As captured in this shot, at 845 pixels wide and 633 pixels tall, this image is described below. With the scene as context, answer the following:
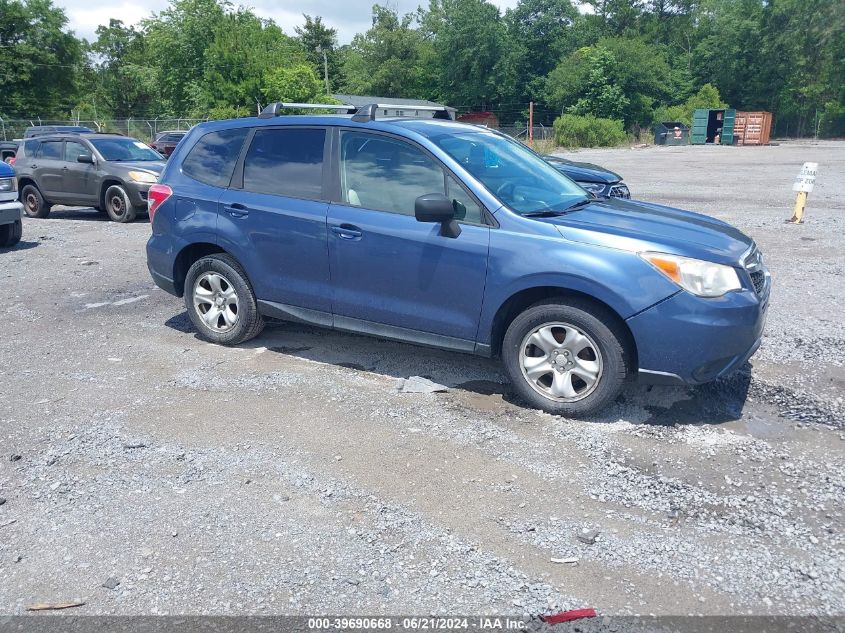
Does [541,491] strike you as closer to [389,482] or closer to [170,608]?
[389,482]

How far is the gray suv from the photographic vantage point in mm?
13992

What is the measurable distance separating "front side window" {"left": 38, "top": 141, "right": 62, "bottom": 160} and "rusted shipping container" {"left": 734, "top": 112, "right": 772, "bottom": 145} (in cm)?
5723

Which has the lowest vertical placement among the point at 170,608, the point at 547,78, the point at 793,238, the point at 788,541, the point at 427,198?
the point at 170,608

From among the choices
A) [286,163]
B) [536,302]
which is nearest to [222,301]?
[286,163]

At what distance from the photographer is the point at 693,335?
4262mm

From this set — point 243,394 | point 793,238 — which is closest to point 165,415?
point 243,394

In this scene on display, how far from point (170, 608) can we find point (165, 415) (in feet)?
6.96

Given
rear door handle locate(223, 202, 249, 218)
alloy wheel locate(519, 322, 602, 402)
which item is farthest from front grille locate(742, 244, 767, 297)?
rear door handle locate(223, 202, 249, 218)

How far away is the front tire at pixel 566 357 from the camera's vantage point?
449 centimetres

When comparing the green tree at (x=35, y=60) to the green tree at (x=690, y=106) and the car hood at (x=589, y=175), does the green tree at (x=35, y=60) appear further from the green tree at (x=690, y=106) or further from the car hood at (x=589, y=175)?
the car hood at (x=589, y=175)

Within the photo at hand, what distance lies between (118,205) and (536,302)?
11.9 m

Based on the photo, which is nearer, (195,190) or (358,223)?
(358,223)

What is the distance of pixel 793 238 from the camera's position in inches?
440

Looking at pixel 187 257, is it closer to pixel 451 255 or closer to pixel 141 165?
pixel 451 255
